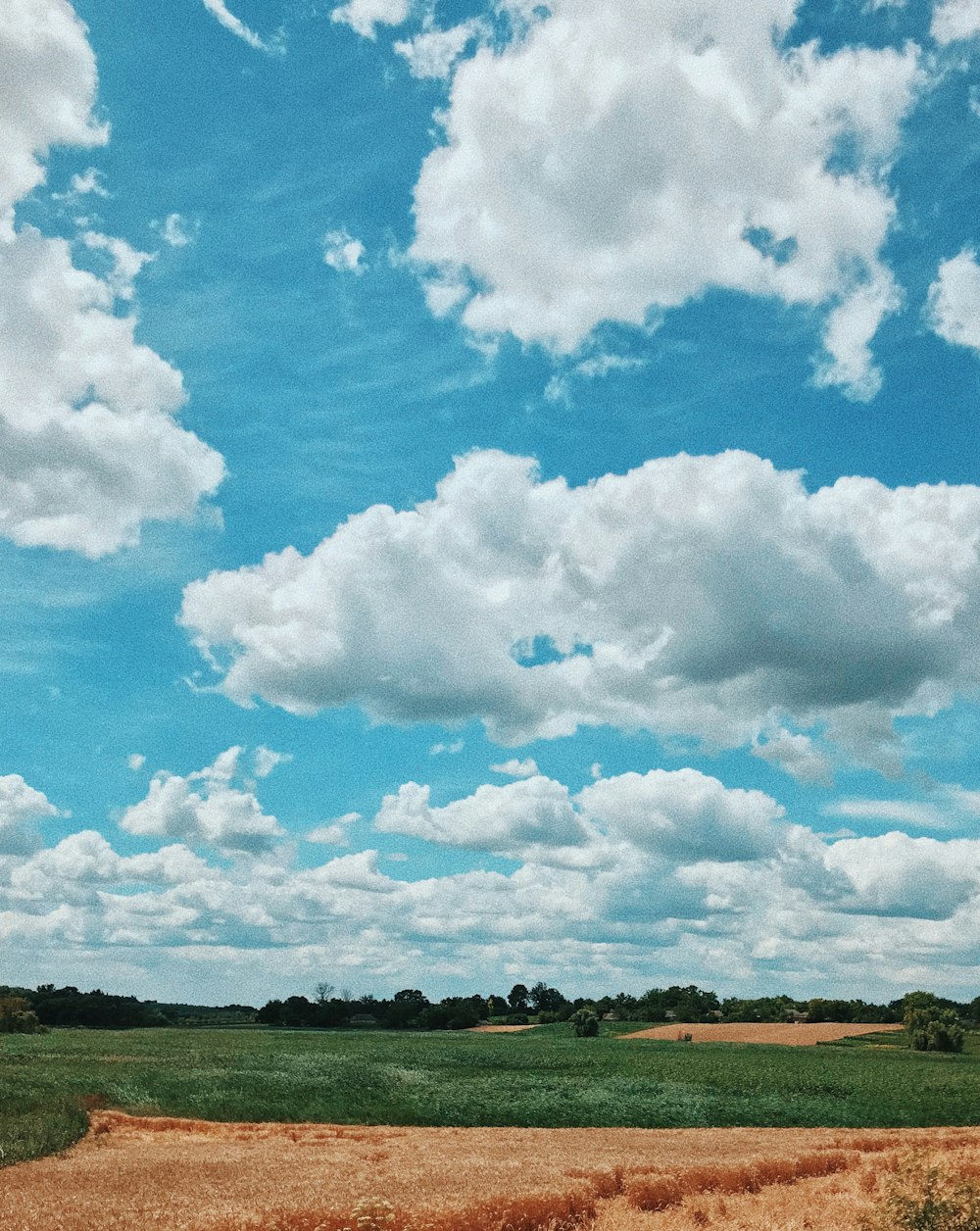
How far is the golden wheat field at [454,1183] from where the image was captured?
22312 mm

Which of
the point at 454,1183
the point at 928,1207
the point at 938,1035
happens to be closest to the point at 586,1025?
the point at 938,1035

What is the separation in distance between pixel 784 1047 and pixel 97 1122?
82.7 metres

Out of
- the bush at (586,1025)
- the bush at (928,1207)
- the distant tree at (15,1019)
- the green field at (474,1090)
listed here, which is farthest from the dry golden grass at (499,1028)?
the bush at (928,1207)

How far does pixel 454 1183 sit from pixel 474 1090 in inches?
1398

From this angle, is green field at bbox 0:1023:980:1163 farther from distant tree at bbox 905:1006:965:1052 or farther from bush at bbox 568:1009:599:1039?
bush at bbox 568:1009:599:1039

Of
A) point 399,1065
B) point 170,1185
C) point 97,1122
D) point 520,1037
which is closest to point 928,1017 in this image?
point 520,1037

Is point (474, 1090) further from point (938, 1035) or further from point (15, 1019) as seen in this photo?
point (15, 1019)

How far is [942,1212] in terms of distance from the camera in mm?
19188

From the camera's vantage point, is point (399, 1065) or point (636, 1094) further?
point (399, 1065)

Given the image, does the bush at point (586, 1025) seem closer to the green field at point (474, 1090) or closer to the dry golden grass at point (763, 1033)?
the dry golden grass at point (763, 1033)

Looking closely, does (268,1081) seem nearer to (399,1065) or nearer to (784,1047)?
(399,1065)

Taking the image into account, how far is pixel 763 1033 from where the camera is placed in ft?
A: 433

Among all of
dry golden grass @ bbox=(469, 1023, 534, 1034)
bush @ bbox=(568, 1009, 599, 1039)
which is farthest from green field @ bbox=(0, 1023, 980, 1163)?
dry golden grass @ bbox=(469, 1023, 534, 1034)

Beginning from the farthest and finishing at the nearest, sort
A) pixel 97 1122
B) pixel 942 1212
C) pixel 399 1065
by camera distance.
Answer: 1. pixel 399 1065
2. pixel 97 1122
3. pixel 942 1212
